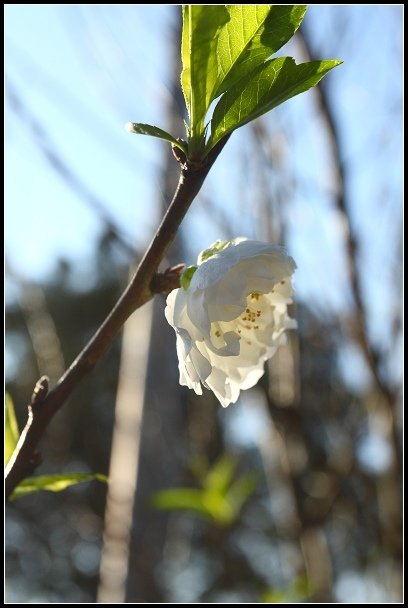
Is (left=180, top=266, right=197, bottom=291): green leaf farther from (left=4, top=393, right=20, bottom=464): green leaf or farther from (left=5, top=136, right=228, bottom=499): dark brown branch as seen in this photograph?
(left=4, top=393, right=20, bottom=464): green leaf

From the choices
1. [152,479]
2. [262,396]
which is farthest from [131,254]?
[152,479]

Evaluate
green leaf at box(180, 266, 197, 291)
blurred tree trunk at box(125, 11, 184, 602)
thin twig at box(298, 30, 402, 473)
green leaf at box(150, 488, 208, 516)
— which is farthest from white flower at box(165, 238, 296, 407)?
blurred tree trunk at box(125, 11, 184, 602)

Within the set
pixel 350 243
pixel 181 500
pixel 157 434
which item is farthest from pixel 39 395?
pixel 157 434

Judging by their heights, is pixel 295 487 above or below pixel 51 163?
below

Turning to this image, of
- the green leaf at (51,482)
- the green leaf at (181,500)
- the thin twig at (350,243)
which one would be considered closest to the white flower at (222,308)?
the green leaf at (51,482)

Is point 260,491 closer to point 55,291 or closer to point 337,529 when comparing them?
point 337,529

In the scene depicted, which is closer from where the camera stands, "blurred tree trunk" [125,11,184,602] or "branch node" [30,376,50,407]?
"branch node" [30,376,50,407]
